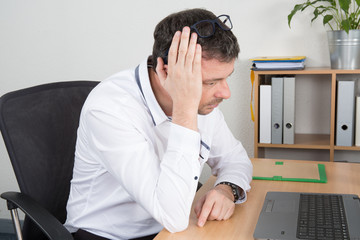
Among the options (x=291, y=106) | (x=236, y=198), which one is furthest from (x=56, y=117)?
(x=291, y=106)

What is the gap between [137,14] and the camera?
8.39 feet

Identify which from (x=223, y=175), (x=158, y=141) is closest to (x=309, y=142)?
(x=223, y=175)

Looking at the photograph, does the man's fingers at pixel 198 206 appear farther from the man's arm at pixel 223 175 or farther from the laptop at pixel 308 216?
the laptop at pixel 308 216

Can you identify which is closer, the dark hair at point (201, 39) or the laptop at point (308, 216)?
the laptop at point (308, 216)

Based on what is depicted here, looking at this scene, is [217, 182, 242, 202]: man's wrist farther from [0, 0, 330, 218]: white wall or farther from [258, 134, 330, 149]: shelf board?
[0, 0, 330, 218]: white wall

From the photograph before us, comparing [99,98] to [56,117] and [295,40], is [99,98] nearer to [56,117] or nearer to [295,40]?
[56,117]

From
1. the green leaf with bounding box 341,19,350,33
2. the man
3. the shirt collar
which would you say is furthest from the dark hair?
the green leaf with bounding box 341,19,350,33

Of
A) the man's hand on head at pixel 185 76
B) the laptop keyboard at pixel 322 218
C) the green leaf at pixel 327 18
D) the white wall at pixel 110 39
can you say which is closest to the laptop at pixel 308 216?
the laptop keyboard at pixel 322 218

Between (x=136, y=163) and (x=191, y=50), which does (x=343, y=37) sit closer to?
(x=191, y=50)

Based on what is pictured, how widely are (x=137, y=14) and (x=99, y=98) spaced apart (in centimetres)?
145

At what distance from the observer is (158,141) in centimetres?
132

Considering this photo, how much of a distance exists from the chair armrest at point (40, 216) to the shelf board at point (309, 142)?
130 centimetres

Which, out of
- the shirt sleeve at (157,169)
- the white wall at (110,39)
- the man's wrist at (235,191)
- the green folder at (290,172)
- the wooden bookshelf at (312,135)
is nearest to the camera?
the shirt sleeve at (157,169)

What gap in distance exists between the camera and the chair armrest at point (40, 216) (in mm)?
1103
